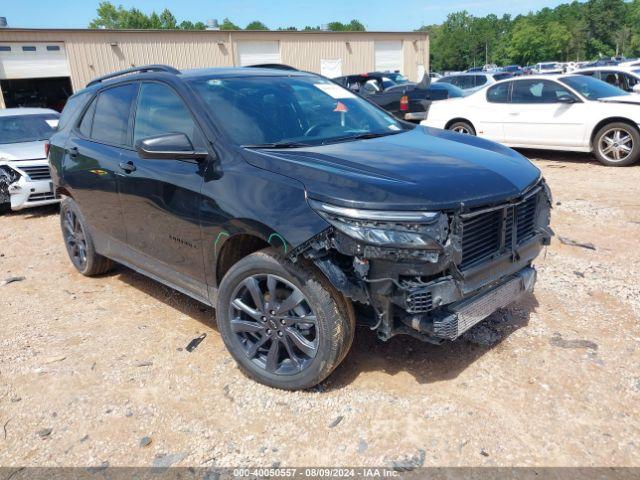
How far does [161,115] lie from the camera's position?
3850 mm

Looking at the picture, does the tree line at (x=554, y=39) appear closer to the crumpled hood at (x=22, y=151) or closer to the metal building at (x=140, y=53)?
the metal building at (x=140, y=53)

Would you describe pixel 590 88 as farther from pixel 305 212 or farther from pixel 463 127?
pixel 305 212

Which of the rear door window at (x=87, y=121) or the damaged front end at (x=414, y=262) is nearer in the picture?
the damaged front end at (x=414, y=262)

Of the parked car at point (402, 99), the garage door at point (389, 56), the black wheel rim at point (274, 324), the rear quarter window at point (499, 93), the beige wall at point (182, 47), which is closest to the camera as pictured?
the black wheel rim at point (274, 324)

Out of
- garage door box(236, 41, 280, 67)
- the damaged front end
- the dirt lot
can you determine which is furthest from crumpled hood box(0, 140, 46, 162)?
garage door box(236, 41, 280, 67)

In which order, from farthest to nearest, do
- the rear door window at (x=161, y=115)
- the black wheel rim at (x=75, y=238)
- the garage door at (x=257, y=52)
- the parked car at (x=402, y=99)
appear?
the garage door at (x=257, y=52) → the parked car at (x=402, y=99) → the black wheel rim at (x=75, y=238) → the rear door window at (x=161, y=115)

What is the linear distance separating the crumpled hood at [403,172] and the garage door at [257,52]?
98.7 ft

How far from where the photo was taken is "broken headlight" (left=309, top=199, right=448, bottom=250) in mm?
2596

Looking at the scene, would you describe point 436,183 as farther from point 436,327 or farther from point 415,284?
point 436,327

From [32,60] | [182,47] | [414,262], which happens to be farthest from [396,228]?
[182,47]

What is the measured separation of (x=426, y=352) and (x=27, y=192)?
700 centimetres

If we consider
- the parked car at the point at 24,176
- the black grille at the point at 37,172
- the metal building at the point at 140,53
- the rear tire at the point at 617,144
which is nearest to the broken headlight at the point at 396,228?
the parked car at the point at 24,176

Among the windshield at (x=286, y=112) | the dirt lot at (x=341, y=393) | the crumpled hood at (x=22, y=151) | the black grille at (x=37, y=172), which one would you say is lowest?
the dirt lot at (x=341, y=393)

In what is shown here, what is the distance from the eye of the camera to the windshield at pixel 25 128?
29.8 feet
